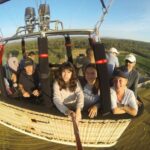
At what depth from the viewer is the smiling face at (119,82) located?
592 centimetres

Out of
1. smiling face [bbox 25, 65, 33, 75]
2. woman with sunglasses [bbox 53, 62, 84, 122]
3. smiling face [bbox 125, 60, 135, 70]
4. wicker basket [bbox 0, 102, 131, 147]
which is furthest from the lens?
smiling face [bbox 125, 60, 135, 70]

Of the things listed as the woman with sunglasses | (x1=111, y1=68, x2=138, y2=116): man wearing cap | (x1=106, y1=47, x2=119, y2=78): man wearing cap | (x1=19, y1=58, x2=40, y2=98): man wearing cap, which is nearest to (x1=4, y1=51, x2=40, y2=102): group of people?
(x1=19, y1=58, x2=40, y2=98): man wearing cap

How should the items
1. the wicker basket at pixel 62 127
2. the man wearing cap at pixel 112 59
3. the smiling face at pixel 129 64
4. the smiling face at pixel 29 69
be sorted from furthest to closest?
the man wearing cap at pixel 112 59 < the smiling face at pixel 129 64 < the smiling face at pixel 29 69 < the wicker basket at pixel 62 127

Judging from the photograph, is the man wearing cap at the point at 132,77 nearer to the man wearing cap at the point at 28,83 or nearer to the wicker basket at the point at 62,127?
the wicker basket at the point at 62,127

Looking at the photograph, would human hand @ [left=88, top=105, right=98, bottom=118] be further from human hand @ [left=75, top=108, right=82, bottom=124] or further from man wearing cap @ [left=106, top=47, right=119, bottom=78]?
man wearing cap @ [left=106, top=47, right=119, bottom=78]

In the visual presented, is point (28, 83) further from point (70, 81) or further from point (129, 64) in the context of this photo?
point (129, 64)

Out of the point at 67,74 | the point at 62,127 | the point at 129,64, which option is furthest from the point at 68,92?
the point at 129,64

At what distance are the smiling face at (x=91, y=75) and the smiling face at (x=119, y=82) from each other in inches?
11.8

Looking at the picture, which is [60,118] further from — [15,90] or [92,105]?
[15,90]

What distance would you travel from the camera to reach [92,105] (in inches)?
248

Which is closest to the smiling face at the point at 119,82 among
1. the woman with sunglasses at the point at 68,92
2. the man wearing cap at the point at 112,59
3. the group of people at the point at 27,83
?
the woman with sunglasses at the point at 68,92

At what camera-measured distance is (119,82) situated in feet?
19.6

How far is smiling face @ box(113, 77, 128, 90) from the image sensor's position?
19.4ft

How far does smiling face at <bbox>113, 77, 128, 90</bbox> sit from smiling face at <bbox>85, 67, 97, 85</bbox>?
30 cm
